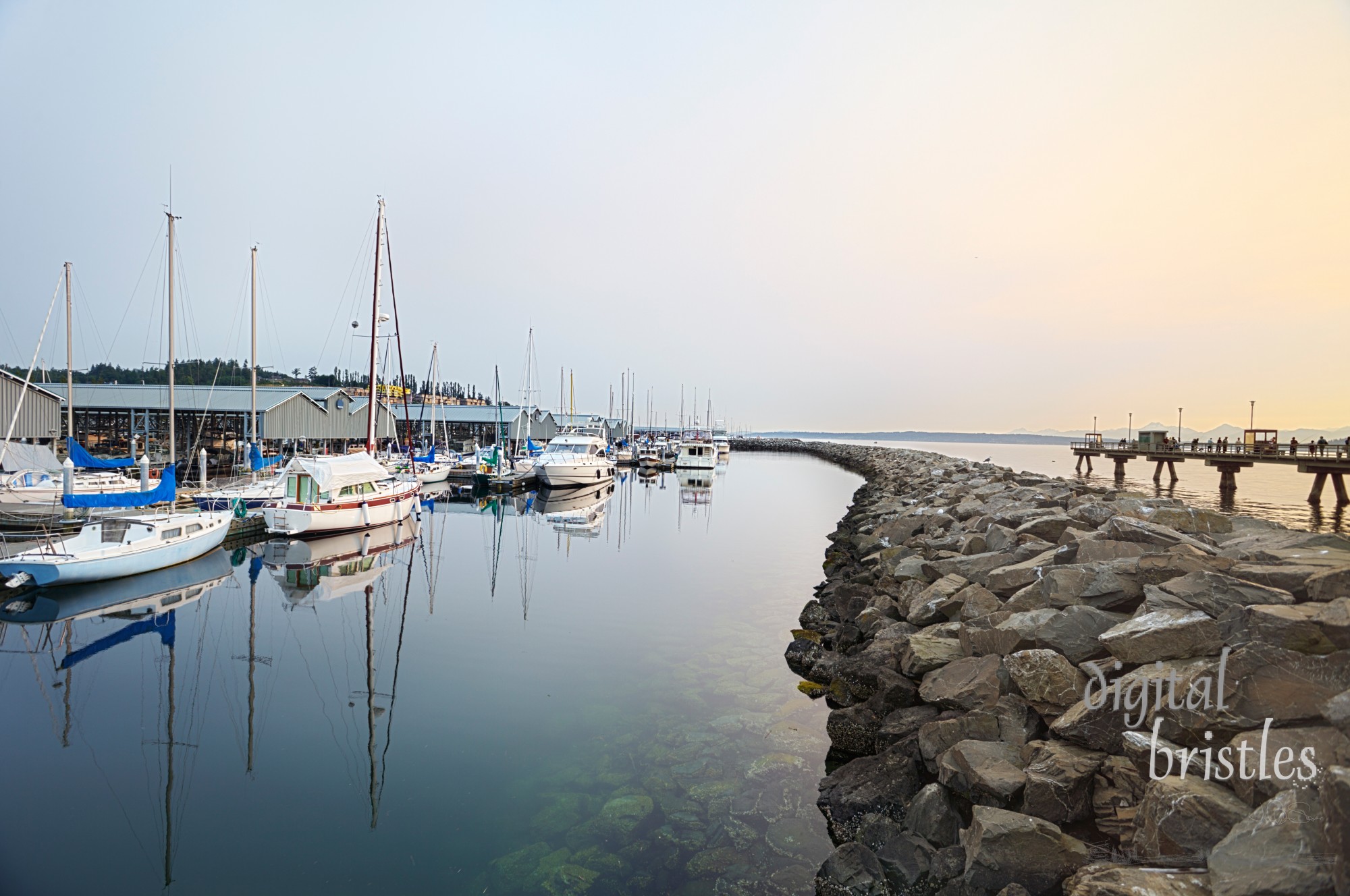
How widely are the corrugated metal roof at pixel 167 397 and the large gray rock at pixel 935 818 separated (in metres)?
44.9

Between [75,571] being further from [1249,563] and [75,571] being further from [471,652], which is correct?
[1249,563]

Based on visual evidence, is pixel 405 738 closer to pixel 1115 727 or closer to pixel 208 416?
pixel 1115 727

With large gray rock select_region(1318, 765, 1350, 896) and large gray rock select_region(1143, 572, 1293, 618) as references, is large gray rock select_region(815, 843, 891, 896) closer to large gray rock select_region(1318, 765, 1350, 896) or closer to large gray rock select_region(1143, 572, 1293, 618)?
large gray rock select_region(1318, 765, 1350, 896)

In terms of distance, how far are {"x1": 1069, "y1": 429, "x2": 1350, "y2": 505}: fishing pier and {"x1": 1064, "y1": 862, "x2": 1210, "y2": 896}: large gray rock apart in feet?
133

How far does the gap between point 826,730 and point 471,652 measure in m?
7.07

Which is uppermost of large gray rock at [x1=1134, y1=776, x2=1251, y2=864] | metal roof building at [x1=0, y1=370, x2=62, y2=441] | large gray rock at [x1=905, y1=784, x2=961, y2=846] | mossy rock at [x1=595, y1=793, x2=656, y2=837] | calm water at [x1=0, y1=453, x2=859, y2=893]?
metal roof building at [x1=0, y1=370, x2=62, y2=441]

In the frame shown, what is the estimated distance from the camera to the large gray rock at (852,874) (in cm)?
523

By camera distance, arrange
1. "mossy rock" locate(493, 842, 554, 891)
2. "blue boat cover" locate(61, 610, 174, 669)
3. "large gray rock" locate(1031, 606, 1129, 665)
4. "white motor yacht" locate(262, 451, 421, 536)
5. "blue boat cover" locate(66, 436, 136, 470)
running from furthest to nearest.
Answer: "blue boat cover" locate(66, 436, 136, 470) < "white motor yacht" locate(262, 451, 421, 536) < "blue boat cover" locate(61, 610, 174, 669) < "large gray rock" locate(1031, 606, 1129, 665) < "mossy rock" locate(493, 842, 554, 891)

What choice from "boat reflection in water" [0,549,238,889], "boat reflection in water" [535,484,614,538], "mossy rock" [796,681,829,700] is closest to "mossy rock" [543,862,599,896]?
"boat reflection in water" [0,549,238,889]

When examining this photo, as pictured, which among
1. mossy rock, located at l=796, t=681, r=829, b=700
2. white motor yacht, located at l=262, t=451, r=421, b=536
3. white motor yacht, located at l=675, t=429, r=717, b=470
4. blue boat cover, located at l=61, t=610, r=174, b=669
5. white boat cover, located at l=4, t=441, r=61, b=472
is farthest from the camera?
white motor yacht, located at l=675, t=429, r=717, b=470

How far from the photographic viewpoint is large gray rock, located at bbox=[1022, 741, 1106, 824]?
4.91m

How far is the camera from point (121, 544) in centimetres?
1605

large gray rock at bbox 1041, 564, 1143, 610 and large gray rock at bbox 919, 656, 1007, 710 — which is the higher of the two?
large gray rock at bbox 1041, 564, 1143, 610

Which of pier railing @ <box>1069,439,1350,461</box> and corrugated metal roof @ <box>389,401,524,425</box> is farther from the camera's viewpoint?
corrugated metal roof @ <box>389,401,524,425</box>
